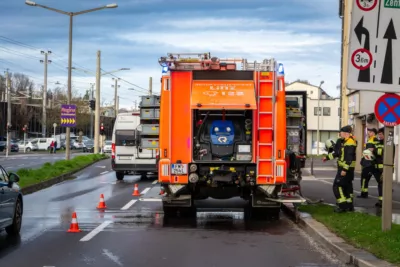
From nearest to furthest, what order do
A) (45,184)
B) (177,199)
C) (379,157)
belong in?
(177,199) < (379,157) < (45,184)

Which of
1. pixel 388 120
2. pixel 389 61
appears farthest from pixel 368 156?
pixel 389 61

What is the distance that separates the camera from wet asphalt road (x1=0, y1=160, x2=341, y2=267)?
8802 mm

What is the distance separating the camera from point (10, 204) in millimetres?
10383

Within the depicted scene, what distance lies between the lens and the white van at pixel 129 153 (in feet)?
83.3

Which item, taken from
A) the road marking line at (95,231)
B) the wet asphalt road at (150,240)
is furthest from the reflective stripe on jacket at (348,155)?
the road marking line at (95,231)

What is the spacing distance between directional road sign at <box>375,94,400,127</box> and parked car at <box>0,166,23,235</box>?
6167 millimetres

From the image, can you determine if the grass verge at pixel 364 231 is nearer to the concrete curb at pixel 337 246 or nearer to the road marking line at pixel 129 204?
the concrete curb at pixel 337 246

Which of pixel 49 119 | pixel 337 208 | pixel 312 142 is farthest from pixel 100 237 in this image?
pixel 49 119

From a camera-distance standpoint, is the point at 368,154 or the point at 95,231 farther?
the point at 368,154

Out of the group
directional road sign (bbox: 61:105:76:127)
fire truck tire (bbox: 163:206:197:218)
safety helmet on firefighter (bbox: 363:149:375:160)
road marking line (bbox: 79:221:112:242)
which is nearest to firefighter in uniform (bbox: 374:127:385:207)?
safety helmet on firefighter (bbox: 363:149:375:160)

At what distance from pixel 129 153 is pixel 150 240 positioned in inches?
596

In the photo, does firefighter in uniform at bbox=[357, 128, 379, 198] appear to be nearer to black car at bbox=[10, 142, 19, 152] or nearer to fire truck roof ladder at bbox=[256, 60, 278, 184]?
fire truck roof ladder at bbox=[256, 60, 278, 184]

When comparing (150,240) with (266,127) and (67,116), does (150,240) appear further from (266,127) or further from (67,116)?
(67,116)

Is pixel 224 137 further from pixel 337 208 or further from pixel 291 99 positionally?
pixel 291 99
